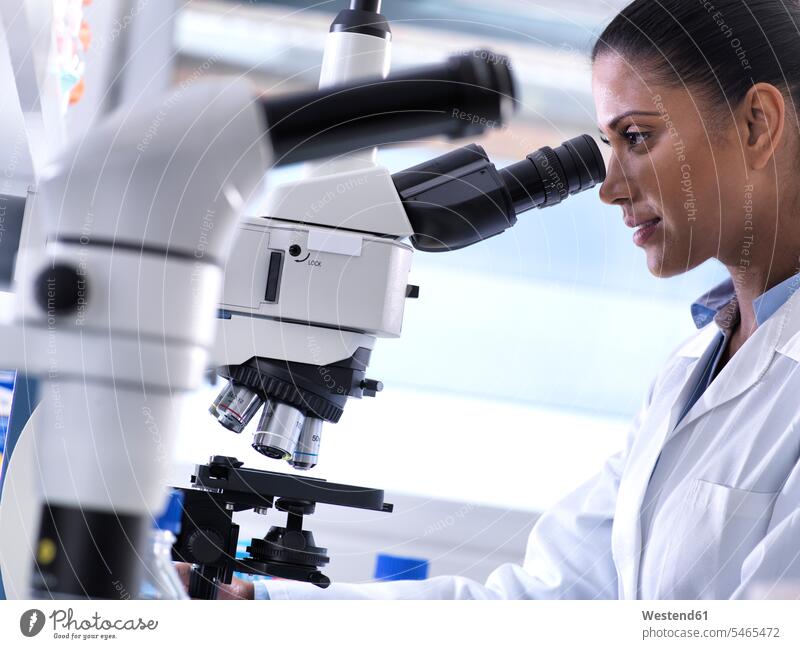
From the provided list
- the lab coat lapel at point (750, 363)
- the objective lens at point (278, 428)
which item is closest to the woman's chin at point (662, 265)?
the lab coat lapel at point (750, 363)

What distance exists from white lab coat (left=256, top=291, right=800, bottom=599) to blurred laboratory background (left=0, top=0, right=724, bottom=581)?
176mm

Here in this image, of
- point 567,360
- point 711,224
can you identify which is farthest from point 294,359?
point 567,360

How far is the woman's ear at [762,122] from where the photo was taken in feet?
3.00

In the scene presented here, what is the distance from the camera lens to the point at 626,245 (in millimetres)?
1399

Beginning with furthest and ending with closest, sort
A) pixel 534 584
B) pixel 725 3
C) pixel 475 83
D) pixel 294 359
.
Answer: pixel 534 584
pixel 725 3
pixel 294 359
pixel 475 83

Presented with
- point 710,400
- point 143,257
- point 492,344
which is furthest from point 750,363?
point 143,257

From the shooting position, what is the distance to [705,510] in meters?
0.91

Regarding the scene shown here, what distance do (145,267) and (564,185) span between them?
410 millimetres

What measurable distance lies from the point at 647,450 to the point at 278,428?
544mm

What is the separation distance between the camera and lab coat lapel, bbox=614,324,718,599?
3.19 feet

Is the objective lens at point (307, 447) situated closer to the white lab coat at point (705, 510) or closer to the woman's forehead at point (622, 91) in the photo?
the white lab coat at point (705, 510)

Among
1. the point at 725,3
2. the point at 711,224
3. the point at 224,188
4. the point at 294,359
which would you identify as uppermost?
the point at 725,3

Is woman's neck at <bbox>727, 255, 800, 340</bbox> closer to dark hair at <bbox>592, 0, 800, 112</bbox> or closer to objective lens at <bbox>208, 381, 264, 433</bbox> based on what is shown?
dark hair at <bbox>592, 0, 800, 112</bbox>

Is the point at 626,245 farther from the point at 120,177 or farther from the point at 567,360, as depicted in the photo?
the point at 120,177
